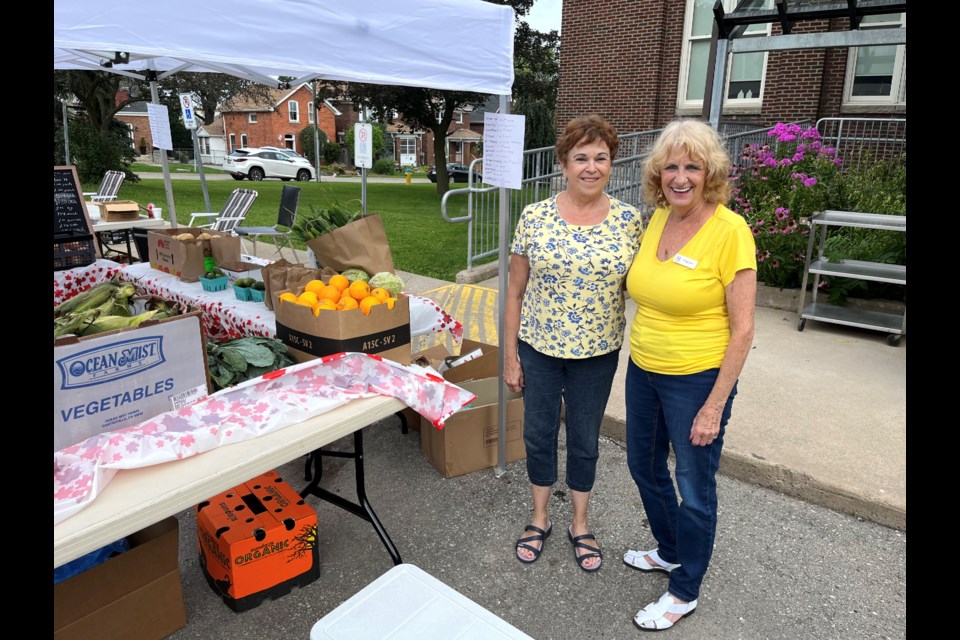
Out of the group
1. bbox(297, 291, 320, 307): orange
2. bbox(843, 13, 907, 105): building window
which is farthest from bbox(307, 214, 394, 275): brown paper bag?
bbox(843, 13, 907, 105): building window

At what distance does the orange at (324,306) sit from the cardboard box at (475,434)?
103 centimetres

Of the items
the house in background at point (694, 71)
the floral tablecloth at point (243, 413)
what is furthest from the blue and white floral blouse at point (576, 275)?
the house in background at point (694, 71)

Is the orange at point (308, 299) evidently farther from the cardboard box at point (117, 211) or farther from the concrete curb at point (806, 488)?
the cardboard box at point (117, 211)

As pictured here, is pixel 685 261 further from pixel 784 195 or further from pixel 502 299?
pixel 784 195

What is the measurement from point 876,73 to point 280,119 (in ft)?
154

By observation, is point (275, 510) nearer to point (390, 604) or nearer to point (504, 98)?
point (390, 604)

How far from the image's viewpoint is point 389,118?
1961 cm

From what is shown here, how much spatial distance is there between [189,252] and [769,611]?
3559 mm

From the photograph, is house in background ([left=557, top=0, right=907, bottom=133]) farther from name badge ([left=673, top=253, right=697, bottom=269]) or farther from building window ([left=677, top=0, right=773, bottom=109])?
name badge ([left=673, top=253, right=697, bottom=269])

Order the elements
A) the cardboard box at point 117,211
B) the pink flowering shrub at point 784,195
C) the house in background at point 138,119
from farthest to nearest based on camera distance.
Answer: the house in background at point 138,119 → the cardboard box at point 117,211 → the pink flowering shrub at point 784,195

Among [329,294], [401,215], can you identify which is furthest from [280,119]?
[329,294]

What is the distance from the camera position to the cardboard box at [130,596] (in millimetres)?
1929

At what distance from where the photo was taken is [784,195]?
6.64 m
